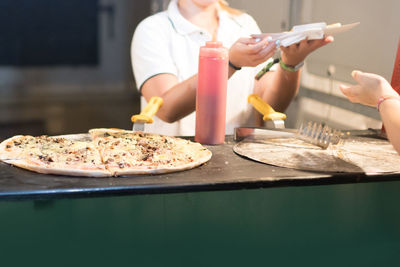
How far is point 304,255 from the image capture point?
3.89ft

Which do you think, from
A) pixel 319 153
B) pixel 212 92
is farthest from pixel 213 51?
pixel 319 153

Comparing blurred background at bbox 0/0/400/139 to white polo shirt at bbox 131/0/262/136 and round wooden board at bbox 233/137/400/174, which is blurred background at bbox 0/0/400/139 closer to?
white polo shirt at bbox 131/0/262/136

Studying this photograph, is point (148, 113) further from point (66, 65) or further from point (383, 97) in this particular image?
point (66, 65)

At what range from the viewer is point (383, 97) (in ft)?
4.09

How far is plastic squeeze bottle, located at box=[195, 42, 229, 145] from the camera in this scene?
1.38 m

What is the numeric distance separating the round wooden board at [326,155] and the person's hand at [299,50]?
303 millimetres

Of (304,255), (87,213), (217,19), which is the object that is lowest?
(304,255)

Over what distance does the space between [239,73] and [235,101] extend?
0.41 ft

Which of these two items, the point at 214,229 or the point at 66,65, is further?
the point at 66,65

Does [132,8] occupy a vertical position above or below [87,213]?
above

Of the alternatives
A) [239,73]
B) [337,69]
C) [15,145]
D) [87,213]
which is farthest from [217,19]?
[87,213]

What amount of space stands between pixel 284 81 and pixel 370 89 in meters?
0.63

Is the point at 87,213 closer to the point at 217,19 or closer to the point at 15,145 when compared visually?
the point at 15,145

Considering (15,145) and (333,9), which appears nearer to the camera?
(15,145)
